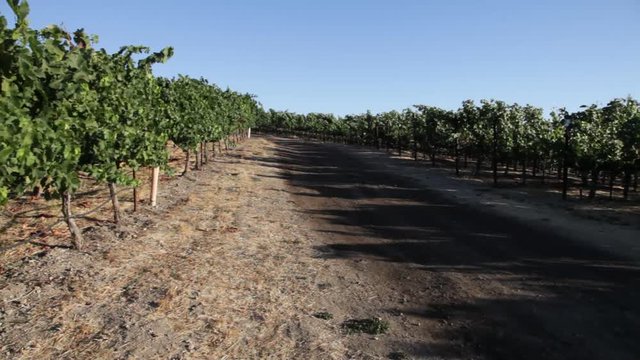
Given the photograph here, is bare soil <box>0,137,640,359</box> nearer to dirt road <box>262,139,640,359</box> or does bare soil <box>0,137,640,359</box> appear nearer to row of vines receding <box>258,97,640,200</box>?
dirt road <box>262,139,640,359</box>

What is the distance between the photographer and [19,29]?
263 inches

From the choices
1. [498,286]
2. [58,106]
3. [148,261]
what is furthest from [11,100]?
[498,286]

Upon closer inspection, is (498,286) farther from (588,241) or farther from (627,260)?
(588,241)

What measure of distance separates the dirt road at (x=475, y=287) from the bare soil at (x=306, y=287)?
0.13ft

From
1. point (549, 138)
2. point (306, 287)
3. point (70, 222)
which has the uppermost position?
point (549, 138)

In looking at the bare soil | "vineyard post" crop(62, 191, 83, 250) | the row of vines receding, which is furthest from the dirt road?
the row of vines receding

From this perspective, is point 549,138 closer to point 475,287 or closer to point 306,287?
point 475,287

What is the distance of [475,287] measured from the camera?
992cm

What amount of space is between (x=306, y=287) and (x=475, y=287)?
3.44 m

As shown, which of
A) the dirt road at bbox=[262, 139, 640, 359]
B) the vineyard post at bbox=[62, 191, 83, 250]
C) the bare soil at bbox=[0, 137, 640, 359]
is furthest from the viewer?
the vineyard post at bbox=[62, 191, 83, 250]

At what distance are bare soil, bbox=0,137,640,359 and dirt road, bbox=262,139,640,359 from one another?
0.04 meters

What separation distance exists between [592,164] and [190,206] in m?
19.4

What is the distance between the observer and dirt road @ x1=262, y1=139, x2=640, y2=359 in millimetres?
7348

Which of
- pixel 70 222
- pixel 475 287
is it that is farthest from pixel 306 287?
pixel 70 222
